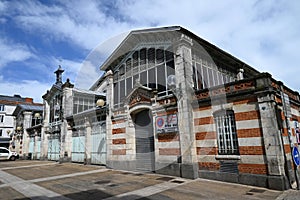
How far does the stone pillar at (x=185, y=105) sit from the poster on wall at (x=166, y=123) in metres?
0.34

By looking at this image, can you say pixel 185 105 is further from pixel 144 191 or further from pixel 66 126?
pixel 66 126

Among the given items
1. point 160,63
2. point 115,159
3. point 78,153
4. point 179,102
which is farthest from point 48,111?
point 179,102

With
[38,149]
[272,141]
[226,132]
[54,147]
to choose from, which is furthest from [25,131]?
[272,141]

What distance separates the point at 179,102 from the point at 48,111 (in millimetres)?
19630

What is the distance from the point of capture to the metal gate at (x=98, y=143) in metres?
14.1

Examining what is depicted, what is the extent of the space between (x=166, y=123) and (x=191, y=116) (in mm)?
1412

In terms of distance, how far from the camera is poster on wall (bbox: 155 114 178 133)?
9688 millimetres

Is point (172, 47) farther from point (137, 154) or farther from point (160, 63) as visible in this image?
point (137, 154)

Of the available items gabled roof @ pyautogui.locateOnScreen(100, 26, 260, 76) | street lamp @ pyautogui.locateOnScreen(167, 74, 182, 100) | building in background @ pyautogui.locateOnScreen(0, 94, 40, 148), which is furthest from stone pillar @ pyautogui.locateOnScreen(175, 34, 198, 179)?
building in background @ pyautogui.locateOnScreen(0, 94, 40, 148)

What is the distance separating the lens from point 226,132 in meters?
8.38

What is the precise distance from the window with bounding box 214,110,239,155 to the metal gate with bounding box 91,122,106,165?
8.58 meters

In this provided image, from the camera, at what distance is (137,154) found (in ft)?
38.8

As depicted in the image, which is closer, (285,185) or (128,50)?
(285,185)

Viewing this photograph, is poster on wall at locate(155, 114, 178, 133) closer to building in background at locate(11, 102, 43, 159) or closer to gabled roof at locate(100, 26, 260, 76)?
gabled roof at locate(100, 26, 260, 76)
